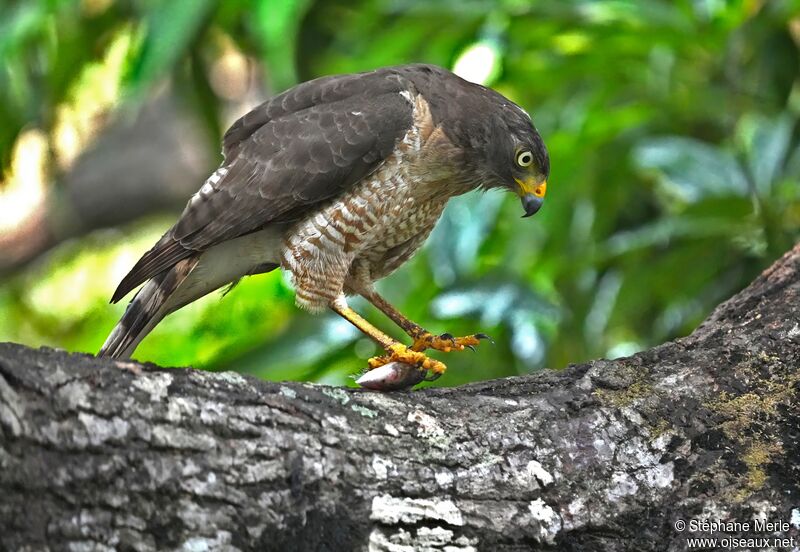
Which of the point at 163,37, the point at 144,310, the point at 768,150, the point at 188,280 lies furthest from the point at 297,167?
the point at 768,150

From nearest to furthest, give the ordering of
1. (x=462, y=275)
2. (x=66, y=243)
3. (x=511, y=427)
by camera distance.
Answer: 1. (x=511, y=427)
2. (x=462, y=275)
3. (x=66, y=243)

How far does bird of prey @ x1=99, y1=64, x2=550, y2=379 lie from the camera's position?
4.10 metres

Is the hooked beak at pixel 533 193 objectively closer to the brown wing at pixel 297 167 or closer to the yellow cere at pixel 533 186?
the yellow cere at pixel 533 186

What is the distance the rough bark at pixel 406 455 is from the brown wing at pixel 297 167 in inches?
52.0

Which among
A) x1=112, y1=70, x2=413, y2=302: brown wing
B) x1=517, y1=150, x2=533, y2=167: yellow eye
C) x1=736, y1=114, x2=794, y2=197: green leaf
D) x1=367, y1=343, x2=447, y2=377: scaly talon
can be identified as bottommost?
x1=367, y1=343, x2=447, y2=377: scaly talon

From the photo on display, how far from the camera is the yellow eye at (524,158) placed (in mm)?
4348

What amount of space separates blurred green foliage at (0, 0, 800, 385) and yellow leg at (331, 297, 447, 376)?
26 centimetres

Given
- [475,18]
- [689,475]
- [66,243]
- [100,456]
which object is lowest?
[100,456]

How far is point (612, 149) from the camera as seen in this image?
17.9 ft

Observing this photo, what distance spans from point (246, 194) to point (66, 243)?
672cm

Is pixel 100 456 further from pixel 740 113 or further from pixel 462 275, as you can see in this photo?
pixel 740 113

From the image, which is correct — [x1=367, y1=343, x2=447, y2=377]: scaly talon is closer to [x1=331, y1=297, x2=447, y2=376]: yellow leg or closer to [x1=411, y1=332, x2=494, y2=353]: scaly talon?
[x1=331, y1=297, x2=447, y2=376]: yellow leg

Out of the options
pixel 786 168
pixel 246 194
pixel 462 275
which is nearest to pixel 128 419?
pixel 246 194

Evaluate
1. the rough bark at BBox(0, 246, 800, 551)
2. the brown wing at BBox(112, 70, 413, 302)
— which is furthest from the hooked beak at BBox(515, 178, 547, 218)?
the rough bark at BBox(0, 246, 800, 551)
